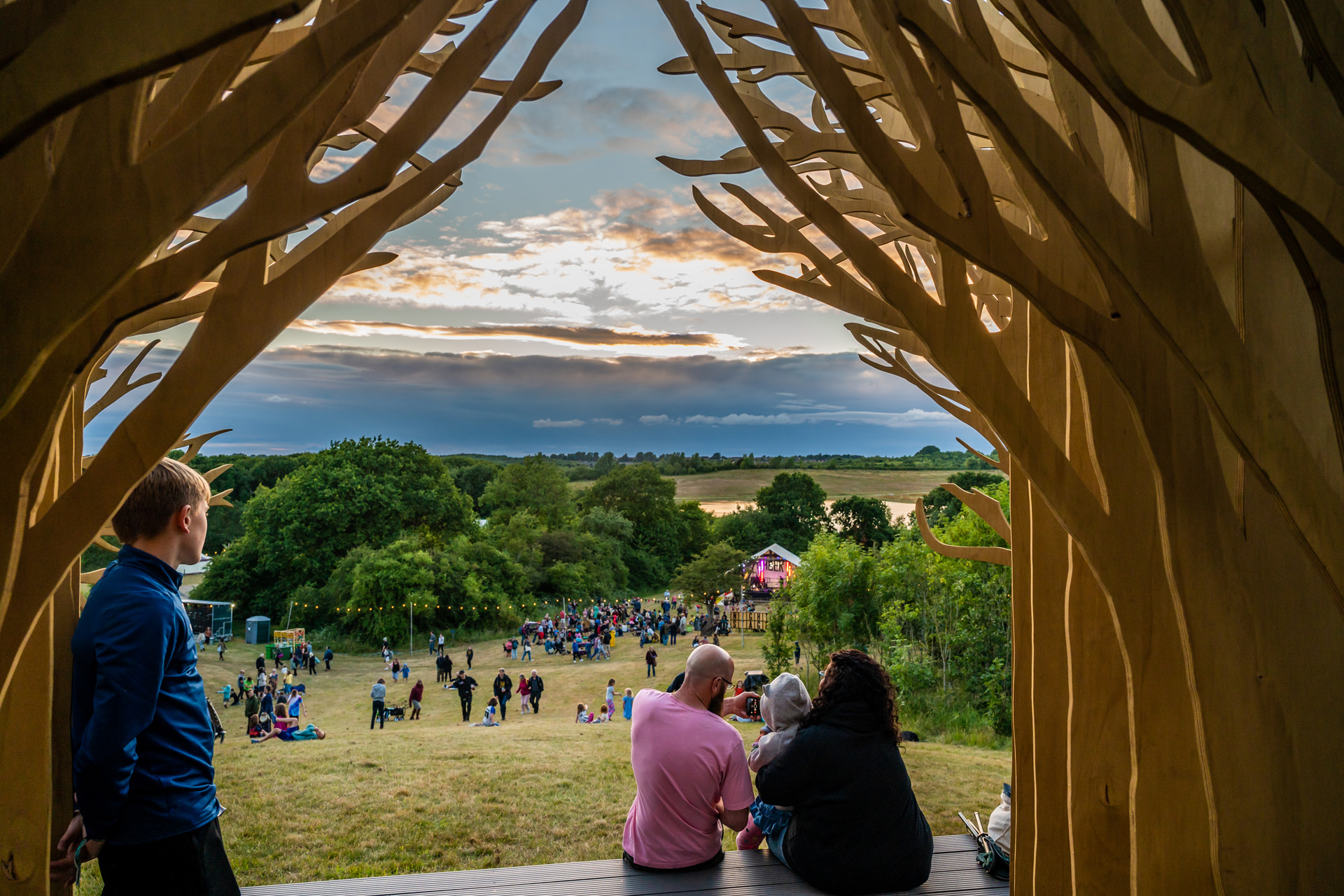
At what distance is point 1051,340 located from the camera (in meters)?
1.77

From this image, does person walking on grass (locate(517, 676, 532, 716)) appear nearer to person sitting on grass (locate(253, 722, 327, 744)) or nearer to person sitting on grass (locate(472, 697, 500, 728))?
person sitting on grass (locate(472, 697, 500, 728))

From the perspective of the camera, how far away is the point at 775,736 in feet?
8.35

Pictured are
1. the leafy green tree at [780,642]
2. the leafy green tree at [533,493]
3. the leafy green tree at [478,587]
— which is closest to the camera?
the leafy green tree at [780,642]

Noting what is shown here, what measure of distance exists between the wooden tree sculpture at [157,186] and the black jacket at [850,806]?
2003mm

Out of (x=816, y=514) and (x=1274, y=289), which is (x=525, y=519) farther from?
(x=1274, y=289)

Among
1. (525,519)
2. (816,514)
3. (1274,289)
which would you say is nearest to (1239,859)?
(1274,289)

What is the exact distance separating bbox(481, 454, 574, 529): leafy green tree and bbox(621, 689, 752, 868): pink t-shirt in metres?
30.8

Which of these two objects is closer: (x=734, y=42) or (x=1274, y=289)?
(x=1274, y=289)

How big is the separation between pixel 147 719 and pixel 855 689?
1833 millimetres

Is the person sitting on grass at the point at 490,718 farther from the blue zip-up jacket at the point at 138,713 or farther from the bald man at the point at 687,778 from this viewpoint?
the blue zip-up jacket at the point at 138,713

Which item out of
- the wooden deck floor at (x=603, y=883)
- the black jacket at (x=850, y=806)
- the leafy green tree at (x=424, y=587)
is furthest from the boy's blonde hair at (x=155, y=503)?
the leafy green tree at (x=424, y=587)

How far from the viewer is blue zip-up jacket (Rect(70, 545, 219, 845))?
1374 mm

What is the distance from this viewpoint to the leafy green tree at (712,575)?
2803 centimetres

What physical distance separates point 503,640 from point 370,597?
14.1 feet
